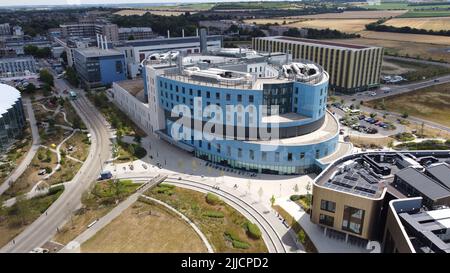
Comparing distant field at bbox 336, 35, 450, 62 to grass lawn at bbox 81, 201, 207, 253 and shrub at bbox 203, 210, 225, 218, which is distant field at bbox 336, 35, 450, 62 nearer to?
shrub at bbox 203, 210, 225, 218

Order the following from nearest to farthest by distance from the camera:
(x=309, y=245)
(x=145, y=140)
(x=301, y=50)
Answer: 1. (x=309, y=245)
2. (x=145, y=140)
3. (x=301, y=50)

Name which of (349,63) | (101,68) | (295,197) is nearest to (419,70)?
(349,63)

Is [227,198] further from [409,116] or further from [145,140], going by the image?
[409,116]

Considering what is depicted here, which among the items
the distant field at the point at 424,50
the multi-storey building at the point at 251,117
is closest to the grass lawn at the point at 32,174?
the multi-storey building at the point at 251,117

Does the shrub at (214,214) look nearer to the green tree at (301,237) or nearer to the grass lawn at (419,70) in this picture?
the green tree at (301,237)

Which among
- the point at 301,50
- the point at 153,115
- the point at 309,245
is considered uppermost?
the point at 301,50

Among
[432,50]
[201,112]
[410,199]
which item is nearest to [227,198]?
[201,112]

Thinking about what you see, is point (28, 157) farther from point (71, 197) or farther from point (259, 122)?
point (259, 122)
